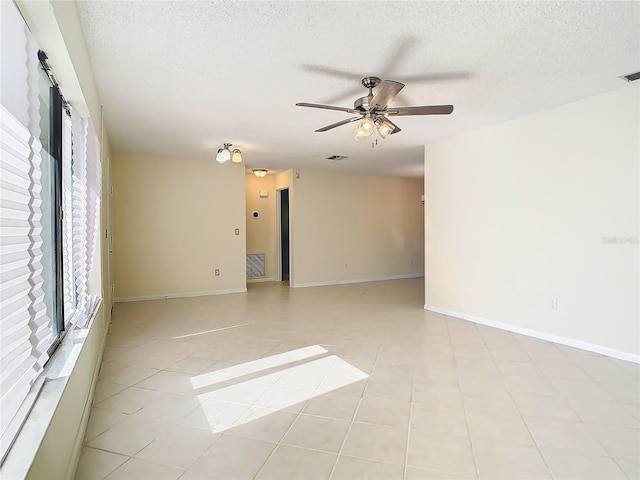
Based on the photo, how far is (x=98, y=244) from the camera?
2990 millimetres

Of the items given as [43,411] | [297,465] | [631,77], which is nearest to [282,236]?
[631,77]

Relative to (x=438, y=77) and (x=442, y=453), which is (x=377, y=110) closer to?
(x=438, y=77)

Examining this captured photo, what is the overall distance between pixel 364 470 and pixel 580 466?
1044mm

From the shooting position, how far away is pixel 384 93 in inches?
95.7

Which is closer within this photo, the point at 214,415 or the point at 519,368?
the point at 214,415

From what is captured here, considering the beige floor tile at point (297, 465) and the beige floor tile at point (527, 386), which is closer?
the beige floor tile at point (297, 465)

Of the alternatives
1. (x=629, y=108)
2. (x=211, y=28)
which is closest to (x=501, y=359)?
(x=629, y=108)

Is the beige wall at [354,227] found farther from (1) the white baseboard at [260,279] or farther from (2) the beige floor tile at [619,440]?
(2) the beige floor tile at [619,440]

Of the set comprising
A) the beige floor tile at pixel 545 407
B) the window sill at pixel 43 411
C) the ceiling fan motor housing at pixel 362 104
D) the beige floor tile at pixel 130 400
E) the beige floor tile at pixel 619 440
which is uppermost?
the ceiling fan motor housing at pixel 362 104

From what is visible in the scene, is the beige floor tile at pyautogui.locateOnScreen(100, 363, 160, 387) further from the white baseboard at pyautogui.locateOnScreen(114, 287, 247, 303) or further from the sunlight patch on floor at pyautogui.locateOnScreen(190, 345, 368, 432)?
the white baseboard at pyautogui.locateOnScreen(114, 287, 247, 303)

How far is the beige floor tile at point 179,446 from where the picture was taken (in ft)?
5.78

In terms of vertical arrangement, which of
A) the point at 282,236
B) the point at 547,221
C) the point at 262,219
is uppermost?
the point at 262,219

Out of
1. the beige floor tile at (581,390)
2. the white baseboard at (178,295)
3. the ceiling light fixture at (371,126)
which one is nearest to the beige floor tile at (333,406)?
the beige floor tile at (581,390)

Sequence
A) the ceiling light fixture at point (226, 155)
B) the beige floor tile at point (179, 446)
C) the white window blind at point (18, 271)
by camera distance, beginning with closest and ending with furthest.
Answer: the white window blind at point (18, 271) < the beige floor tile at point (179, 446) < the ceiling light fixture at point (226, 155)
